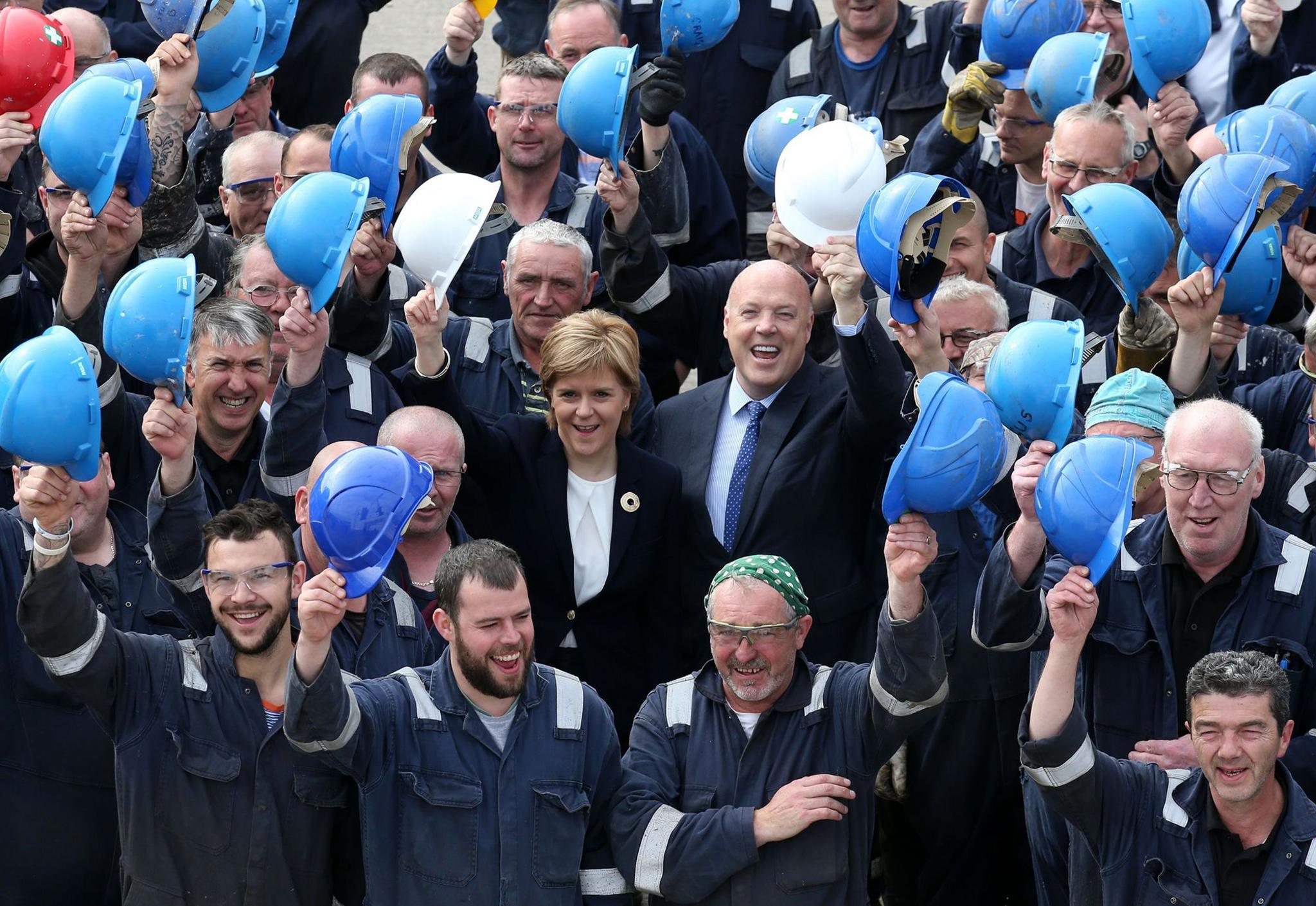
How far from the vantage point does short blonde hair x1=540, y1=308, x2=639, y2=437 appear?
6.43 metres

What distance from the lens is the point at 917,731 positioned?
639 centimetres

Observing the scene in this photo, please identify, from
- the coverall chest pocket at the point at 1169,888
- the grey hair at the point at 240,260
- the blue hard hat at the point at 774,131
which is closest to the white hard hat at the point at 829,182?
the blue hard hat at the point at 774,131

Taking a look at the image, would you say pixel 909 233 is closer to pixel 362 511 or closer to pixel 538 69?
pixel 362 511

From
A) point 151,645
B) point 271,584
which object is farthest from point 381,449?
point 151,645

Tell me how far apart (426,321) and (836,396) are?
1.39 m

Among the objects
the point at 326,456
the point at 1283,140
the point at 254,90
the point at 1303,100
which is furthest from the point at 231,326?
the point at 1303,100

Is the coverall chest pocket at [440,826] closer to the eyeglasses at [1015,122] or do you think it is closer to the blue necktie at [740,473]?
the blue necktie at [740,473]

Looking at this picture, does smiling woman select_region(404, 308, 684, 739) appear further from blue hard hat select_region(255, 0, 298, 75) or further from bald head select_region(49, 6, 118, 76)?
bald head select_region(49, 6, 118, 76)

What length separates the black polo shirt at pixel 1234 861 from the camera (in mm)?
5320

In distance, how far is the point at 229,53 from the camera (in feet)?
22.8

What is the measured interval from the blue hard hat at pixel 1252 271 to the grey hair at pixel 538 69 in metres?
2.51

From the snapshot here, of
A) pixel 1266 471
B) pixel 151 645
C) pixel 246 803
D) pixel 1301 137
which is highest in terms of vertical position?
pixel 1301 137

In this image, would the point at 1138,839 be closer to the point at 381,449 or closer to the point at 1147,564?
the point at 1147,564

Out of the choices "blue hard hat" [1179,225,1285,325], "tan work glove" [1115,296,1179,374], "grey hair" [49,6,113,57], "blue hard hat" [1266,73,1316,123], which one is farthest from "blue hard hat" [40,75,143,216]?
"blue hard hat" [1266,73,1316,123]
